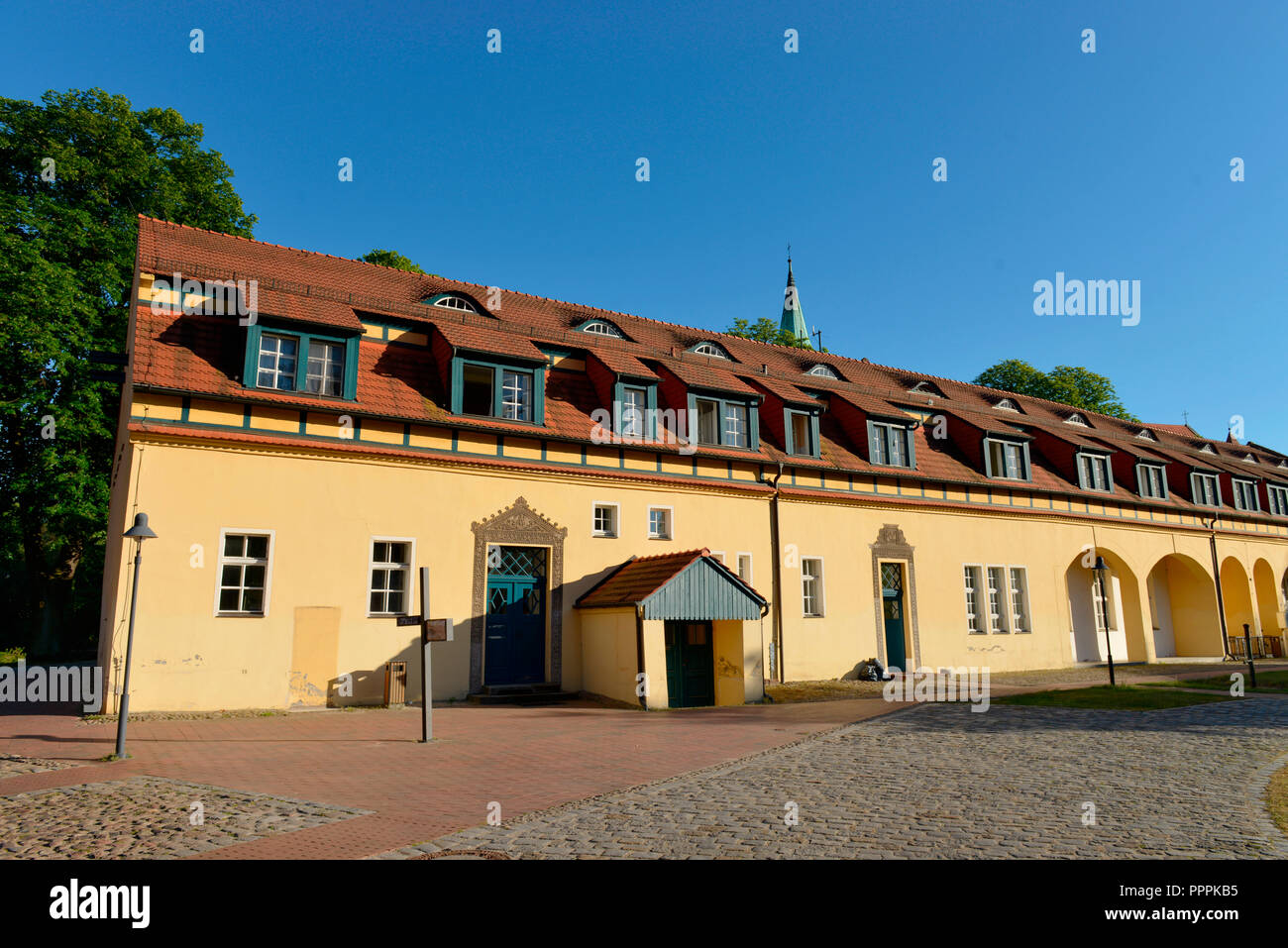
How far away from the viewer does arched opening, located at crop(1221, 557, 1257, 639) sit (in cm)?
3394

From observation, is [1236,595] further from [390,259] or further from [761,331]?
[390,259]

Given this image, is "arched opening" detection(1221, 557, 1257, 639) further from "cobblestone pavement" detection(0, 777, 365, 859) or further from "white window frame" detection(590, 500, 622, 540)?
"cobblestone pavement" detection(0, 777, 365, 859)

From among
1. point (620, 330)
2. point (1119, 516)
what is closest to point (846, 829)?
point (620, 330)

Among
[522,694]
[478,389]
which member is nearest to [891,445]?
[478,389]

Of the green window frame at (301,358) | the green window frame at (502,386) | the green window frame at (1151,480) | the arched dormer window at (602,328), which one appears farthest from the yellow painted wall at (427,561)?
the green window frame at (1151,480)

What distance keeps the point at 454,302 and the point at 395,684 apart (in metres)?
10.6

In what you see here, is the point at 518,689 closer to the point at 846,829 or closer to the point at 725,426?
the point at 725,426

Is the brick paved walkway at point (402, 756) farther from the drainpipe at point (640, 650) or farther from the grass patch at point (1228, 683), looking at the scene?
the grass patch at point (1228, 683)

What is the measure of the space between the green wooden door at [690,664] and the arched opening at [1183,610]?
2326 centimetres

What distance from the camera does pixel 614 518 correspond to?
19766 mm

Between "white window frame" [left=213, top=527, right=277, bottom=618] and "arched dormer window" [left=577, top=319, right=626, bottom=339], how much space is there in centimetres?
1151

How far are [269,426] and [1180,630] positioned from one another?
3643 cm

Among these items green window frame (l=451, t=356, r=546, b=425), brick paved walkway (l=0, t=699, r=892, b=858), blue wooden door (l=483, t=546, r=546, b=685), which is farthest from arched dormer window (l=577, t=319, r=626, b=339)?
brick paved walkway (l=0, t=699, r=892, b=858)

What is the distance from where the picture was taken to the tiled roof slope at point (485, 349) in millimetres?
15961
